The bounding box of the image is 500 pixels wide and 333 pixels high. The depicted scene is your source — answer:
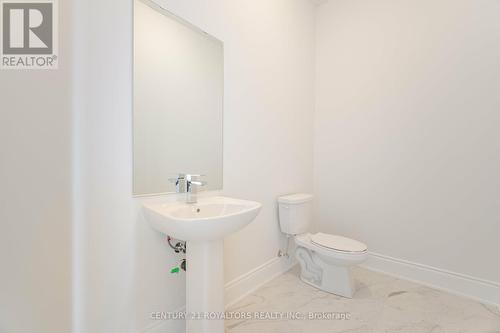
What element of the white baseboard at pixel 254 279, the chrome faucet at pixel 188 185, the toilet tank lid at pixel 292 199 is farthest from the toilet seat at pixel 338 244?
the chrome faucet at pixel 188 185

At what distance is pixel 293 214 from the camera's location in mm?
A: 2115

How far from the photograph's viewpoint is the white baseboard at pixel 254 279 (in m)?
1.74

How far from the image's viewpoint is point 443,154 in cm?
196

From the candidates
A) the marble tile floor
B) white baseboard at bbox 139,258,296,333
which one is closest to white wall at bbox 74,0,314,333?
white baseboard at bbox 139,258,296,333

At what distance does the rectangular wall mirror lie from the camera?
1245 mm

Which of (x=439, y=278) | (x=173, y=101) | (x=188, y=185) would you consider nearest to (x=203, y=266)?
(x=188, y=185)

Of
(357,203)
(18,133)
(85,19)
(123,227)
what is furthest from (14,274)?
(357,203)

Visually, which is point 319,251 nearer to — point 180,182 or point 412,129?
point 180,182

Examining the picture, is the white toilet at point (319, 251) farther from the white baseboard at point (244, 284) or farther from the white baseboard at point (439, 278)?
the white baseboard at point (439, 278)

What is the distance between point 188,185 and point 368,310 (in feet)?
4.90

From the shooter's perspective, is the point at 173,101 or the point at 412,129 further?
the point at 412,129

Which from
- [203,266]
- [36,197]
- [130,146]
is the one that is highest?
[130,146]

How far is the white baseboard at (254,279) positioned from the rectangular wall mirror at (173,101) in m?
0.76

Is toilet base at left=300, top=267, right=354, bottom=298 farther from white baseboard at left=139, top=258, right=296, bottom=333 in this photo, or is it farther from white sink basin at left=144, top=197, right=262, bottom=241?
white sink basin at left=144, top=197, right=262, bottom=241
